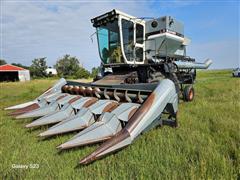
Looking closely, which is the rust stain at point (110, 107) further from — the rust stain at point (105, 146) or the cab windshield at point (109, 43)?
the cab windshield at point (109, 43)

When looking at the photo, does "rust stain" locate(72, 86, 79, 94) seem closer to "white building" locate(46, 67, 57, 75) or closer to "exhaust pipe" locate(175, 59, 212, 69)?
"exhaust pipe" locate(175, 59, 212, 69)

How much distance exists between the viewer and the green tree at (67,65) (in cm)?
7491

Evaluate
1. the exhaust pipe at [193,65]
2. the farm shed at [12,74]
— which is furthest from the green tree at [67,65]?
the exhaust pipe at [193,65]

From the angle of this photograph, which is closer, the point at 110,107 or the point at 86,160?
the point at 86,160

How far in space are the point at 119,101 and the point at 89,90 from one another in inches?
35.7

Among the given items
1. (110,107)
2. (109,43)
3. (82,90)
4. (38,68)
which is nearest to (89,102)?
(110,107)

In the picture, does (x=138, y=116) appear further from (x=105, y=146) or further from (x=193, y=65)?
(x=193, y=65)

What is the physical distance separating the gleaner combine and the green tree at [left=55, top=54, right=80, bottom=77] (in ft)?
229

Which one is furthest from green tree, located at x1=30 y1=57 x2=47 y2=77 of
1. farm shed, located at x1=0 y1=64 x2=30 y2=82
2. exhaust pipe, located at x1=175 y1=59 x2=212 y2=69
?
exhaust pipe, located at x1=175 y1=59 x2=212 y2=69

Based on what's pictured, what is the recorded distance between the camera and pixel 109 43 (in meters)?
6.41

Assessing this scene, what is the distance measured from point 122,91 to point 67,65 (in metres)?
76.4

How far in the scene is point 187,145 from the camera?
8.09 ft

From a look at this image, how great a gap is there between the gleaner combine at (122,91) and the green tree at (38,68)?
227ft

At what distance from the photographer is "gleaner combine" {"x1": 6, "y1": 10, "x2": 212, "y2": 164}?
7.79 ft
